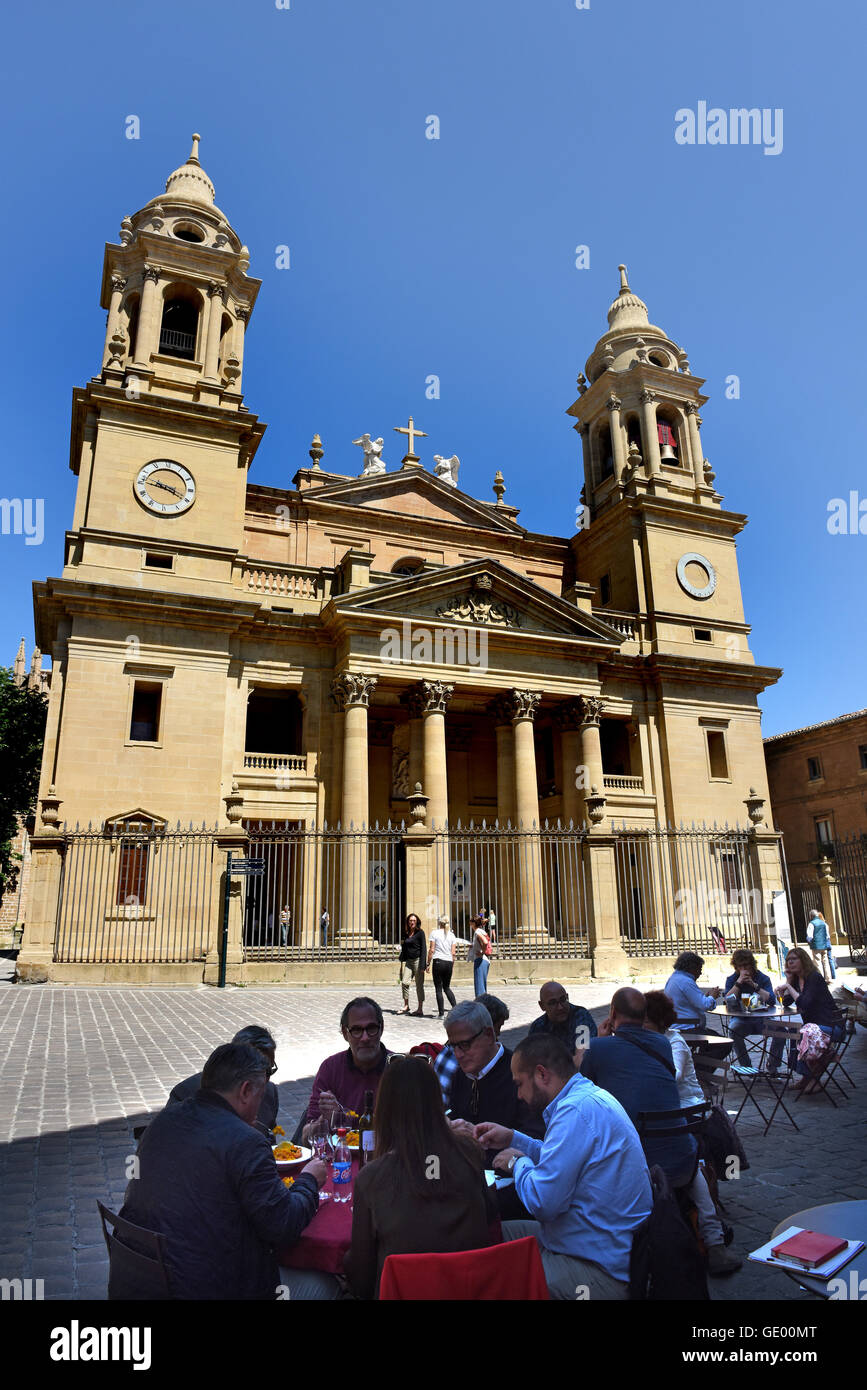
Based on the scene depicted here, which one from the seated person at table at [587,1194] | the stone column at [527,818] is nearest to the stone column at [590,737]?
the stone column at [527,818]

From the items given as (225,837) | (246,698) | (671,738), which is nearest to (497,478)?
(671,738)

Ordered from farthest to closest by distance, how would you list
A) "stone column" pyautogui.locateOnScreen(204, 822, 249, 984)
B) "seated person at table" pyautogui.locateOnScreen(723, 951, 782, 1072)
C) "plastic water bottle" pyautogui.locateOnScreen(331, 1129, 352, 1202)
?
"stone column" pyautogui.locateOnScreen(204, 822, 249, 984), "seated person at table" pyautogui.locateOnScreen(723, 951, 782, 1072), "plastic water bottle" pyautogui.locateOnScreen(331, 1129, 352, 1202)

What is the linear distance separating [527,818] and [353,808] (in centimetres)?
512

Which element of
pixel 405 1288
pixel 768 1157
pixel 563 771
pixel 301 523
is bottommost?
pixel 768 1157

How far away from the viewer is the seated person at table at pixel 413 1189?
280 cm

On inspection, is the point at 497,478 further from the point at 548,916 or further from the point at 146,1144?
the point at 146,1144

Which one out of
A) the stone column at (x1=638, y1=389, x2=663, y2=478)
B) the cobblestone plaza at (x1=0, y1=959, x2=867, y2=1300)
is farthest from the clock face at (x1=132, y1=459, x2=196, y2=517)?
the stone column at (x1=638, y1=389, x2=663, y2=478)

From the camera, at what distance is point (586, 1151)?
10.2 feet

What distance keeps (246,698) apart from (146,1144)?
20809mm

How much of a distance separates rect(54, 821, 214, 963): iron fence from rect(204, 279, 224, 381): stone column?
14.4 m

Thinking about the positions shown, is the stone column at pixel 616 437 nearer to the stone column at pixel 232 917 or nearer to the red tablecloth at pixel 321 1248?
the stone column at pixel 232 917

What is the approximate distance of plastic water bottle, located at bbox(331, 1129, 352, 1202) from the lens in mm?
3641

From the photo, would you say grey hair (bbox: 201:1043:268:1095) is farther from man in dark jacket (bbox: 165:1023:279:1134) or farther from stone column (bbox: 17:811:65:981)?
stone column (bbox: 17:811:65:981)
